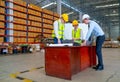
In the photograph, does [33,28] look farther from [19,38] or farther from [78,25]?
[78,25]

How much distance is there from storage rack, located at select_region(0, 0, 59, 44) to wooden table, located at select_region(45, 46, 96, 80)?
25.1ft

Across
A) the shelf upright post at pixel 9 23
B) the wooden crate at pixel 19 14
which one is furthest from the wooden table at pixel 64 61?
the wooden crate at pixel 19 14

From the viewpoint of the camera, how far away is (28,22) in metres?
13.5

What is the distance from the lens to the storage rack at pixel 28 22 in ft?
40.2

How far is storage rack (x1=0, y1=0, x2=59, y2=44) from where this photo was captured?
1227 cm

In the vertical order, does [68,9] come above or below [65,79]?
above

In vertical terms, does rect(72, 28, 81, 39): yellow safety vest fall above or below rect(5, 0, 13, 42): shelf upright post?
below

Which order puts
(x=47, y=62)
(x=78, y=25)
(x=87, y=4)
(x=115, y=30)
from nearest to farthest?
(x=47, y=62), (x=78, y=25), (x=87, y=4), (x=115, y=30)

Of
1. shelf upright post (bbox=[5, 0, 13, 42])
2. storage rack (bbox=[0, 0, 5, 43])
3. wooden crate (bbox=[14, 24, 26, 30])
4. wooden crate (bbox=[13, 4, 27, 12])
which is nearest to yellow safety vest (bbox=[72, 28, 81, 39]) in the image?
storage rack (bbox=[0, 0, 5, 43])

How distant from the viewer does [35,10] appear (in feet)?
47.0

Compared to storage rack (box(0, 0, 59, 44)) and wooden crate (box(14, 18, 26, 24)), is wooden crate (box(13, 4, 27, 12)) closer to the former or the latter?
storage rack (box(0, 0, 59, 44))

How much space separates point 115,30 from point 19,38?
32.0 m

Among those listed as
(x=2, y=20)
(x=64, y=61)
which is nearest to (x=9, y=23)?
(x=2, y=20)

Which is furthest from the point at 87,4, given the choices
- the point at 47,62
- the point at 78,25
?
the point at 47,62
